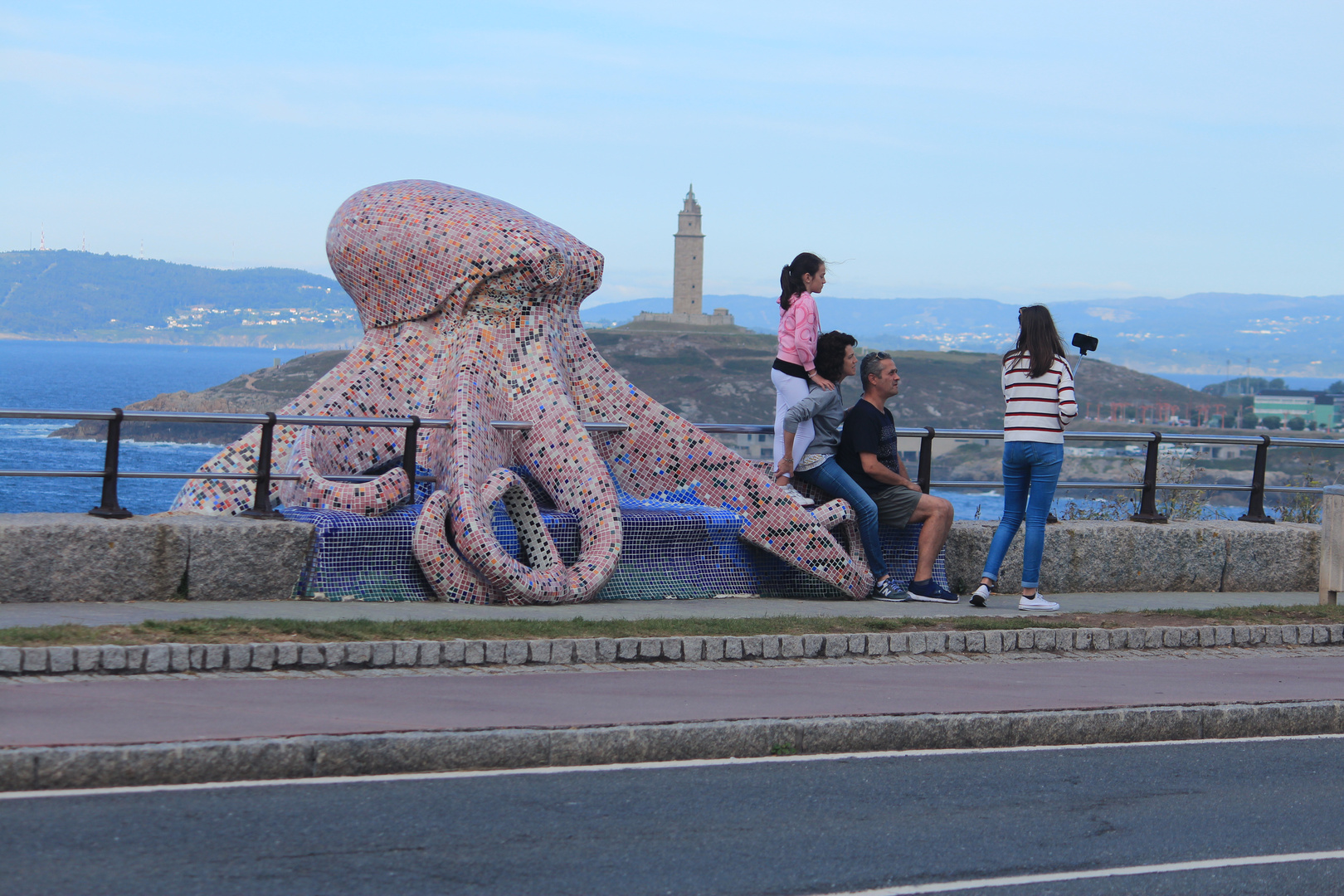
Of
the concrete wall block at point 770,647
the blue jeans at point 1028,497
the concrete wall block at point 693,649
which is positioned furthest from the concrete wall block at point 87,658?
the blue jeans at point 1028,497

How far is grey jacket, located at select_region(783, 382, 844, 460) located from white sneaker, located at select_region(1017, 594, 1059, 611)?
172cm

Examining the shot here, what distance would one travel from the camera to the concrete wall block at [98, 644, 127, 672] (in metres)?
7.18

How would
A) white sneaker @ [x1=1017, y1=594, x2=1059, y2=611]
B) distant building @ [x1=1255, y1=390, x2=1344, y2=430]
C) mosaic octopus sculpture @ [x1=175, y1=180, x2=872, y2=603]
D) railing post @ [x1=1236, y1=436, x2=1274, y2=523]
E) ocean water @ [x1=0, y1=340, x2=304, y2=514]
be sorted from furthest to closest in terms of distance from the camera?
distant building @ [x1=1255, y1=390, x2=1344, y2=430], ocean water @ [x1=0, y1=340, x2=304, y2=514], railing post @ [x1=1236, y1=436, x2=1274, y2=523], white sneaker @ [x1=1017, y1=594, x2=1059, y2=611], mosaic octopus sculpture @ [x1=175, y1=180, x2=872, y2=603]

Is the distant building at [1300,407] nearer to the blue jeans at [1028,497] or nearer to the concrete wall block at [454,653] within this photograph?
the blue jeans at [1028,497]

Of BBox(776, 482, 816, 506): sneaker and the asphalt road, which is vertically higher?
BBox(776, 482, 816, 506): sneaker

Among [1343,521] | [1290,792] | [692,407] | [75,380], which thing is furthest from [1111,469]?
[75,380]

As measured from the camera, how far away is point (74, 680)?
697 centimetres

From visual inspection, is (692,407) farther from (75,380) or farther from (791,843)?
(791,843)

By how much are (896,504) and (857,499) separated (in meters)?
0.35

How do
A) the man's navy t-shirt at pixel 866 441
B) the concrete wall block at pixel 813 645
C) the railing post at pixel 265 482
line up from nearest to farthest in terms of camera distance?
the concrete wall block at pixel 813 645 → the railing post at pixel 265 482 → the man's navy t-shirt at pixel 866 441

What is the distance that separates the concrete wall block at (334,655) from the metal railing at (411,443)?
1.92 meters

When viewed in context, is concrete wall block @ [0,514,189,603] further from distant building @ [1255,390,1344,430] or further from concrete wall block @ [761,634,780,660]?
distant building @ [1255,390,1344,430]

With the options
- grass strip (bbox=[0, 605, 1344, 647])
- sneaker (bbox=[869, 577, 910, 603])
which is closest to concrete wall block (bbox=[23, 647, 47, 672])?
grass strip (bbox=[0, 605, 1344, 647])

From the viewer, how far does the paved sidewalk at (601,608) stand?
8461 millimetres
